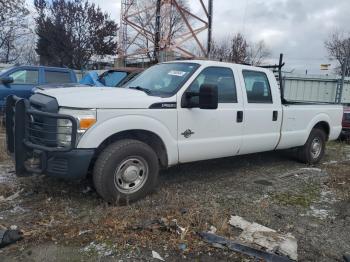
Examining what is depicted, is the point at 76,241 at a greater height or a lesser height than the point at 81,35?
lesser

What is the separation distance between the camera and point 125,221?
421 centimetres

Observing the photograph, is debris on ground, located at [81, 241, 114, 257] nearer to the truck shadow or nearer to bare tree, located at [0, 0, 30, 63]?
the truck shadow

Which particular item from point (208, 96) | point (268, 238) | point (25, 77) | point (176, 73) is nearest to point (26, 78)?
point (25, 77)

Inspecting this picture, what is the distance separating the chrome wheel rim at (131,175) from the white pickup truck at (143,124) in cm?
1

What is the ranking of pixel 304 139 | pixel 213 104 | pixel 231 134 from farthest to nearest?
pixel 304 139 → pixel 231 134 → pixel 213 104

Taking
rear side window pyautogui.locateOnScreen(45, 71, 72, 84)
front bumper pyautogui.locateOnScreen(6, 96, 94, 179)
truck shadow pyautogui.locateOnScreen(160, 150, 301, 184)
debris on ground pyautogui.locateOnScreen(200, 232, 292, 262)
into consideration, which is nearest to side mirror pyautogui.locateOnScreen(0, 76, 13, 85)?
rear side window pyautogui.locateOnScreen(45, 71, 72, 84)

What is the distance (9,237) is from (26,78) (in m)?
8.07

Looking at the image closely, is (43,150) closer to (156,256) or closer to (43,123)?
(43,123)

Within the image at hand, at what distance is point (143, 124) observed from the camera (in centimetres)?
479

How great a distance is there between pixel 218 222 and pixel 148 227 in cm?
77

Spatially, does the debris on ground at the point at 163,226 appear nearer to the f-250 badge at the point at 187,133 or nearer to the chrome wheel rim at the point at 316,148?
the f-250 badge at the point at 187,133

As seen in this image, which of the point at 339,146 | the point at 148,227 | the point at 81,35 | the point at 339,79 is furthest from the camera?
the point at 81,35

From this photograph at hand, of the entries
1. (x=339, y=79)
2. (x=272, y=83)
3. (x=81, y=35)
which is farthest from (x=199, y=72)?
(x=81, y=35)

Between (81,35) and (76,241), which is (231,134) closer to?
(76,241)
